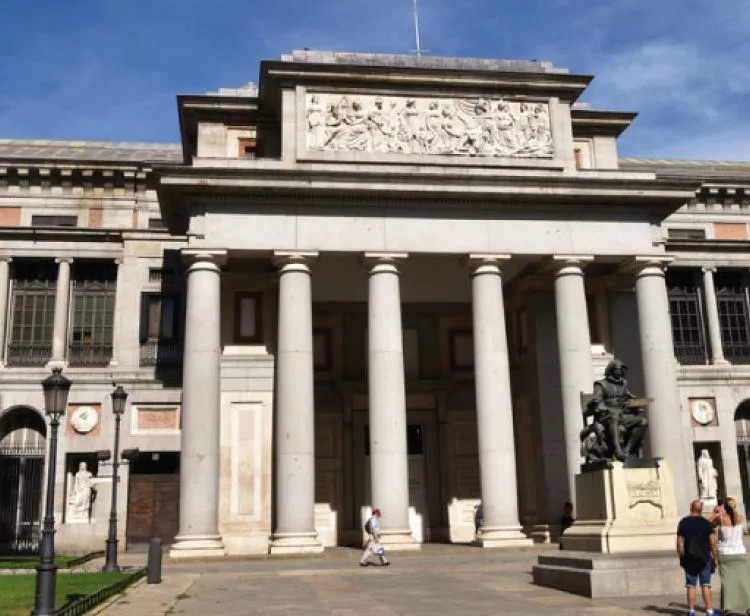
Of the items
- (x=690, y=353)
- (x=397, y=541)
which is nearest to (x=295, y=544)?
(x=397, y=541)

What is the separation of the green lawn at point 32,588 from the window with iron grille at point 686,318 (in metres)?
29.9

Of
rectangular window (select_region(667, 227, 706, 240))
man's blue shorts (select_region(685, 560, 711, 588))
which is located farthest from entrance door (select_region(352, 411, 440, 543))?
man's blue shorts (select_region(685, 560, 711, 588))

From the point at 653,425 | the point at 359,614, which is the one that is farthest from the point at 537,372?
the point at 359,614

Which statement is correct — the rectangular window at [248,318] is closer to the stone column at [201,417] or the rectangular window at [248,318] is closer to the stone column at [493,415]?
the stone column at [201,417]

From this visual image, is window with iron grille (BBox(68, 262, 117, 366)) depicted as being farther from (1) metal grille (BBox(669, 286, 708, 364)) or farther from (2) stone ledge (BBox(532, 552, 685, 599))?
(2) stone ledge (BBox(532, 552, 685, 599))

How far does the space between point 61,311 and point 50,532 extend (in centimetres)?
2547

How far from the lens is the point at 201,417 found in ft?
91.5

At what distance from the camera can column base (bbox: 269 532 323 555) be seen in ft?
88.7

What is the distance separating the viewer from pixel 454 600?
51.4 ft

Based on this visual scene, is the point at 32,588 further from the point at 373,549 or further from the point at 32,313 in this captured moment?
the point at 32,313

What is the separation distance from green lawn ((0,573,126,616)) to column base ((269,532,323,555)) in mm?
6155

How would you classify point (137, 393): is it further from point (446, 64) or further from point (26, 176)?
point (446, 64)

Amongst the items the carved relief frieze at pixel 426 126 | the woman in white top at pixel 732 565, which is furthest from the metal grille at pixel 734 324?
the woman in white top at pixel 732 565

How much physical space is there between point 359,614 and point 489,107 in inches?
892
